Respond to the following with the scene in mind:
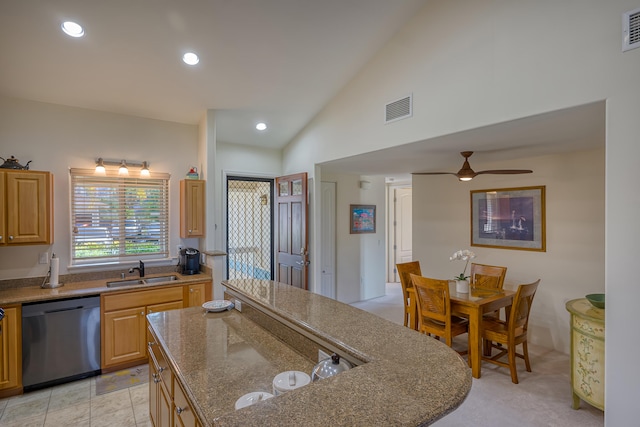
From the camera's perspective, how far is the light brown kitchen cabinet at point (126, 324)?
3.31 meters

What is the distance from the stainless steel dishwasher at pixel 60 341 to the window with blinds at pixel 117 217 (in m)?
0.72

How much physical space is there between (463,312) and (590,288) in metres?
1.62

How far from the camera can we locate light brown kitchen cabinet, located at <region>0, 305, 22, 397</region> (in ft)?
9.39

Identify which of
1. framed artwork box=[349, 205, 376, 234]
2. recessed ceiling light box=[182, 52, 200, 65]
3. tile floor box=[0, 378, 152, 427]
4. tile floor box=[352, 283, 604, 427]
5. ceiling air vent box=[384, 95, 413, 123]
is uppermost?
recessed ceiling light box=[182, 52, 200, 65]

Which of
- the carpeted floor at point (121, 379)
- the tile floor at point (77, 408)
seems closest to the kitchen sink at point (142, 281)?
the carpeted floor at point (121, 379)

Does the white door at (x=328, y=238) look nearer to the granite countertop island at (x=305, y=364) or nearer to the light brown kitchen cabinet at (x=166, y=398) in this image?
the granite countertop island at (x=305, y=364)

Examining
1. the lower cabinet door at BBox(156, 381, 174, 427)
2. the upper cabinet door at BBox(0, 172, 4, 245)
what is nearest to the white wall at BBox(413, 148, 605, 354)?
the lower cabinet door at BBox(156, 381, 174, 427)

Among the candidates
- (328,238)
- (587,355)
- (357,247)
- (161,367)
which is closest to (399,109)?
(587,355)

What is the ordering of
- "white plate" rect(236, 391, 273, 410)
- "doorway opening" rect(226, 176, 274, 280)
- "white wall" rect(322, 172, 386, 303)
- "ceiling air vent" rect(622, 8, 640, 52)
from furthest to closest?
1. "white wall" rect(322, 172, 386, 303)
2. "doorway opening" rect(226, 176, 274, 280)
3. "ceiling air vent" rect(622, 8, 640, 52)
4. "white plate" rect(236, 391, 273, 410)

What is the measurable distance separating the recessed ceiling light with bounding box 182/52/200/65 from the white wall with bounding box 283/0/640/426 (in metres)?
1.83

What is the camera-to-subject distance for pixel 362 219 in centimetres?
601

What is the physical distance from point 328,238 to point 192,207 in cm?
238

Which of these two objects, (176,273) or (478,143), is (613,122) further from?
(176,273)

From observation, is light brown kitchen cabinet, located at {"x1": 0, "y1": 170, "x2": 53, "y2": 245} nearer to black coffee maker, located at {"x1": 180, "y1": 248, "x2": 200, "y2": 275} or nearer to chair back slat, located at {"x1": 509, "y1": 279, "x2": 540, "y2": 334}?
black coffee maker, located at {"x1": 180, "y1": 248, "x2": 200, "y2": 275}
